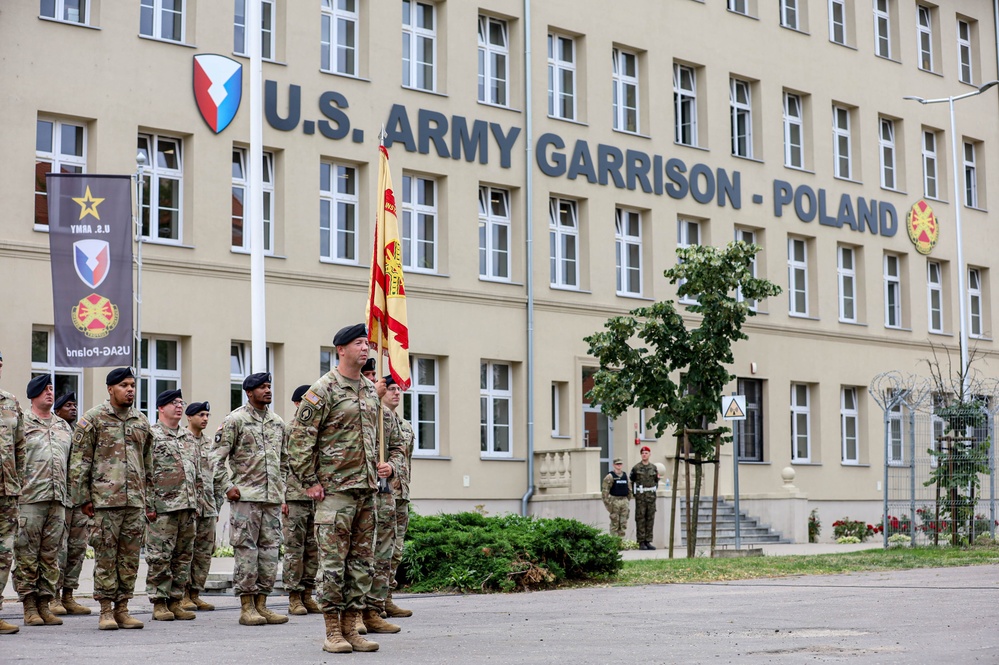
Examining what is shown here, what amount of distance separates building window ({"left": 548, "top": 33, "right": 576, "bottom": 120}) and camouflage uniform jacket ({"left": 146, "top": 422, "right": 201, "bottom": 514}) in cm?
1975

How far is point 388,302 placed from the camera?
12.0 metres

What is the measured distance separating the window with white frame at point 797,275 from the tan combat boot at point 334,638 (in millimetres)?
28478

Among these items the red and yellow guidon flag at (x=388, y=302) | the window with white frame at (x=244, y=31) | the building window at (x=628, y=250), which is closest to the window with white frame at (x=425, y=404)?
the building window at (x=628, y=250)

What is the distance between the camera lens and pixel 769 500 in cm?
3256

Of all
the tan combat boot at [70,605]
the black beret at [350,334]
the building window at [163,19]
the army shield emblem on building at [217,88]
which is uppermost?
the building window at [163,19]

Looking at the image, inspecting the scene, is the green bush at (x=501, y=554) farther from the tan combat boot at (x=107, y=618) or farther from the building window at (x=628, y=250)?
the building window at (x=628, y=250)

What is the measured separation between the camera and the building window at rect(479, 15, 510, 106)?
3150 centimetres

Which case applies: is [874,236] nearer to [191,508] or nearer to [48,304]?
[48,304]

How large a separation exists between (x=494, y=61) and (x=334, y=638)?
23.3 metres

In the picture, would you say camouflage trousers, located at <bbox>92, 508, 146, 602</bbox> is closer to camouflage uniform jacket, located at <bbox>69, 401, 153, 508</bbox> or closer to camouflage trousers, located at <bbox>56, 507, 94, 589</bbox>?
camouflage uniform jacket, located at <bbox>69, 401, 153, 508</bbox>

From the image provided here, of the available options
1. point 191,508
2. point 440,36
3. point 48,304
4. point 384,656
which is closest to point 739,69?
point 440,36

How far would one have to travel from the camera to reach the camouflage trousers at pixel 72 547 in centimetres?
1416

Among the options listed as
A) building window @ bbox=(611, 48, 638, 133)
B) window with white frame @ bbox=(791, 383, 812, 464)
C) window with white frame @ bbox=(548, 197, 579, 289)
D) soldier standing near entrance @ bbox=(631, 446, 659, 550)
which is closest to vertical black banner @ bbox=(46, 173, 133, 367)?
soldier standing near entrance @ bbox=(631, 446, 659, 550)

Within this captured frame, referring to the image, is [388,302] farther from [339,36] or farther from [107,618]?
[339,36]
